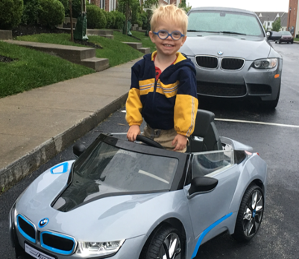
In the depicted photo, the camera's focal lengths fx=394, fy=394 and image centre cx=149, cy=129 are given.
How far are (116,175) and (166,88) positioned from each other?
2.63 ft

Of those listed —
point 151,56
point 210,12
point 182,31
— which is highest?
point 210,12

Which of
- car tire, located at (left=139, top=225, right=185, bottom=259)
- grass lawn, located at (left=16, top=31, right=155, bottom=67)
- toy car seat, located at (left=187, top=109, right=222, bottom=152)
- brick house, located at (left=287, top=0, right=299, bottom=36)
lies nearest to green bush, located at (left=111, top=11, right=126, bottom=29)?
grass lawn, located at (left=16, top=31, right=155, bottom=67)

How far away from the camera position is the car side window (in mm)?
2840

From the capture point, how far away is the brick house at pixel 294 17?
105 m

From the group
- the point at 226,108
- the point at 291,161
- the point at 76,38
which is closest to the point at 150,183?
the point at 291,161

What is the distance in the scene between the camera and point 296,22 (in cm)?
10525

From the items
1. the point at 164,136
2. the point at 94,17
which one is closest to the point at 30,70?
the point at 164,136

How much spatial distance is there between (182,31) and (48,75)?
6868 mm

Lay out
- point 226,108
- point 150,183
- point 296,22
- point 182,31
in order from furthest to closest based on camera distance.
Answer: point 296,22 → point 226,108 → point 182,31 → point 150,183

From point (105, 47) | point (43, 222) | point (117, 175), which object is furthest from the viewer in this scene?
point (105, 47)

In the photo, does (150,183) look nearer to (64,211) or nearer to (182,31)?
(64,211)

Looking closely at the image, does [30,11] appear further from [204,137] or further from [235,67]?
[204,137]

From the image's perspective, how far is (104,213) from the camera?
7.54 feet

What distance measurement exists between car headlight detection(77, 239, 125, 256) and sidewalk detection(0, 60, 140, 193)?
80.8 inches
